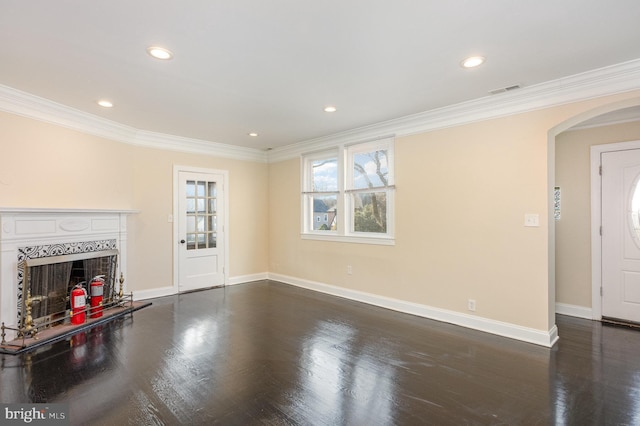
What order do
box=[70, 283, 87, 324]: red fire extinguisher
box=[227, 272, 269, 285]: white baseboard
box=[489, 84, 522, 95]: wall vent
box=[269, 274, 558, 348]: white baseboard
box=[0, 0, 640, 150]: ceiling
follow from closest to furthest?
box=[0, 0, 640, 150]: ceiling < box=[489, 84, 522, 95]: wall vent < box=[269, 274, 558, 348]: white baseboard < box=[70, 283, 87, 324]: red fire extinguisher < box=[227, 272, 269, 285]: white baseboard

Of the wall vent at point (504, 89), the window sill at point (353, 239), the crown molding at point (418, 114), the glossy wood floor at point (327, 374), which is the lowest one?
the glossy wood floor at point (327, 374)

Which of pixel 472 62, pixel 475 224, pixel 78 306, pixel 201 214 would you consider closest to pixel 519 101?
pixel 472 62

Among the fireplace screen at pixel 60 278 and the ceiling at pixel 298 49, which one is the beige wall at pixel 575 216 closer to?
the ceiling at pixel 298 49

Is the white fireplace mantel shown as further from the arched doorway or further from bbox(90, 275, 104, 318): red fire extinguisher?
the arched doorway

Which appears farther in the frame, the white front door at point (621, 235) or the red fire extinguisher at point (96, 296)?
the red fire extinguisher at point (96, 296)

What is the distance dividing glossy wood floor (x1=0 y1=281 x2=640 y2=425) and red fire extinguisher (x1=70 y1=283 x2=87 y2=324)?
0.96 feet

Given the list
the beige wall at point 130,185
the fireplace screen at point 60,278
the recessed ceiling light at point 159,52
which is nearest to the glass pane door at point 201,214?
the beige wall at point 130,185

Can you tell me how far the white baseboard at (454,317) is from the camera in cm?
338

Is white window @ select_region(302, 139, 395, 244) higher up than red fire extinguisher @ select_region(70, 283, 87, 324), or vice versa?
white window @ select_region(302, 139, 395, 244)

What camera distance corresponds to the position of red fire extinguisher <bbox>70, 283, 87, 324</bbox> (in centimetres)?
371

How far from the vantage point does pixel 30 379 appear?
8.48 feet

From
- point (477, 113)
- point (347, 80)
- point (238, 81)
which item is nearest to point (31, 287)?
point (238, 81)

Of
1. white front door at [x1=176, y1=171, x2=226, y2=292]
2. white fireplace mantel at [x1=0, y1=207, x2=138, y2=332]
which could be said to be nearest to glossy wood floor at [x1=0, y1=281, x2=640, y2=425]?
white fireplace mantel at [x1=0, y1=207, x2=138, y2=332]

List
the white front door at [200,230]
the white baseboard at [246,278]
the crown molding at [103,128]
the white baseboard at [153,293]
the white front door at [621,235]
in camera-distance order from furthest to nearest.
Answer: the white baseboard at [246,278], the white front door at [200,230], the white baseboard at [153,293], the white front door at [621,235], the crown molding at [103,128]
